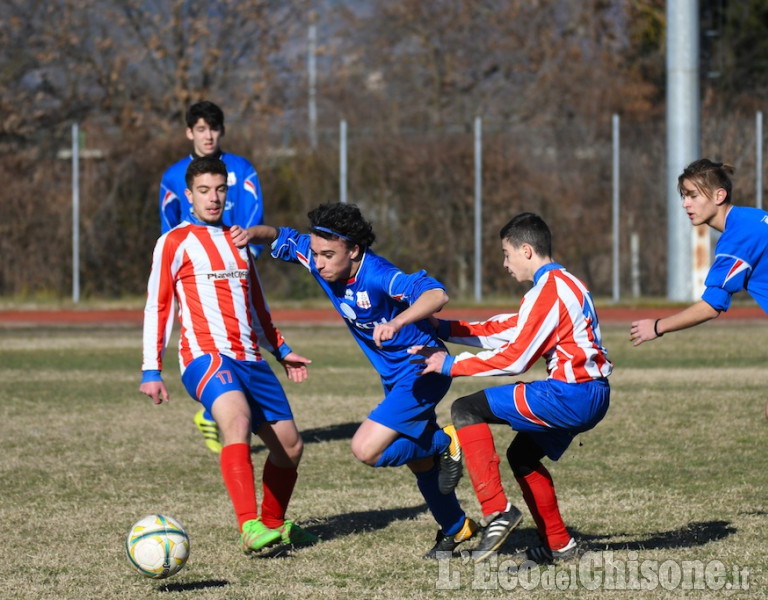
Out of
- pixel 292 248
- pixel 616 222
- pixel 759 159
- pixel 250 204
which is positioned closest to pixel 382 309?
pixel 292 248

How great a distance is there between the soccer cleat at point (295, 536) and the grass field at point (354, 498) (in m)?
0.07

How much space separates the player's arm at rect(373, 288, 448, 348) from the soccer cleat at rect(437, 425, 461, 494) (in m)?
0.62

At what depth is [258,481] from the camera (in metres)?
6.91

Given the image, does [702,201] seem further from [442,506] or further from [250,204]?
[250,204]

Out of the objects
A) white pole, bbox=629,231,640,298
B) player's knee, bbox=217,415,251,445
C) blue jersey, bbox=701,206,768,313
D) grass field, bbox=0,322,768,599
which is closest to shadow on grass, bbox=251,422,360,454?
grass field, bbox=0,322,768,599

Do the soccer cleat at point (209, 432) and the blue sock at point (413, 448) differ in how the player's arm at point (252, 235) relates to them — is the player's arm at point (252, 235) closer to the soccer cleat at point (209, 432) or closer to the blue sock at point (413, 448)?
the blue sock at point (413, 448)

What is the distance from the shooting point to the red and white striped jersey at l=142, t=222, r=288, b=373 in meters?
5.44

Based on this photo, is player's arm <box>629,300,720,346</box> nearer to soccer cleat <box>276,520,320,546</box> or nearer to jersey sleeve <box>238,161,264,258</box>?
soccer cleat <box>276,520,320,546</box>

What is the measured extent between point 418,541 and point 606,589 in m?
1.10

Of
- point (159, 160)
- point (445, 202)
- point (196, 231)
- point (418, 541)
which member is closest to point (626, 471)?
point (418, 541)

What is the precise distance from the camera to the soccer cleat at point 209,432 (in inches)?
306

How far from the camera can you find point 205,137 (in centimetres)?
735

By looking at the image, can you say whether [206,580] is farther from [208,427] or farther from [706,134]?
[706,134]

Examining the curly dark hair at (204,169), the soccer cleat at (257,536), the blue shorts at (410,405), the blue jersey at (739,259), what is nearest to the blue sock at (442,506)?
the blue shorts at (410,405)
